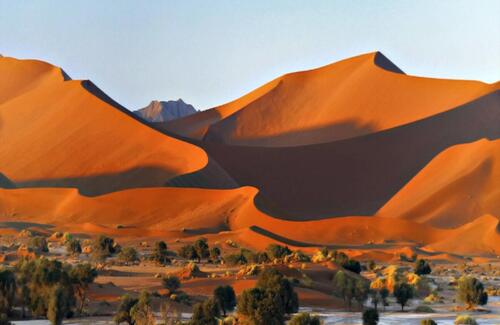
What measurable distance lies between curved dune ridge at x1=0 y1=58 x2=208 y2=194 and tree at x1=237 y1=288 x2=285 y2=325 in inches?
3016

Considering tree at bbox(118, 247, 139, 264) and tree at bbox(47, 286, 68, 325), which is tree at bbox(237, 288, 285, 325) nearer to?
tree at bbox(47, 286, 68, 325)

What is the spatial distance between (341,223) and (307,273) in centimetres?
3901

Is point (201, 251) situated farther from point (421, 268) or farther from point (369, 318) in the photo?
point (369, 318)

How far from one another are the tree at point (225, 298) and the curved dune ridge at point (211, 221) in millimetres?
34859

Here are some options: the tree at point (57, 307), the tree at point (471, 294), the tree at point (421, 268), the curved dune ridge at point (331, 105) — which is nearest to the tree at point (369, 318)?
the tree at point (471, 294)

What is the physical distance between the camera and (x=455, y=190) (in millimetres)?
92375

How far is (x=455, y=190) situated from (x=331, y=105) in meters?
53.6

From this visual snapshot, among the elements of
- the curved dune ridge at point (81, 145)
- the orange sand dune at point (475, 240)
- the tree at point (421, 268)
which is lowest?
the tree at point (421, 268)

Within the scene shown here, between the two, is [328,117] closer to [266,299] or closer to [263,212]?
[263,212]

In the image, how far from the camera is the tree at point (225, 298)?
35344mm

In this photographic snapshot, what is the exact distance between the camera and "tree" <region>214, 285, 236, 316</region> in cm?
3534

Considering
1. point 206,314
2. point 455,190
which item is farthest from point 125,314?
point 455,190

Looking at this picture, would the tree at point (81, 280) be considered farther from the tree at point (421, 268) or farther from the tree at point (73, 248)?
the tree at point (73, 248)

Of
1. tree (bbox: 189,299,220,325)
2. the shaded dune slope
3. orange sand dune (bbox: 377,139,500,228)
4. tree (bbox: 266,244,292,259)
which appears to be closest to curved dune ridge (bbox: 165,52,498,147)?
the shaded dune slope
